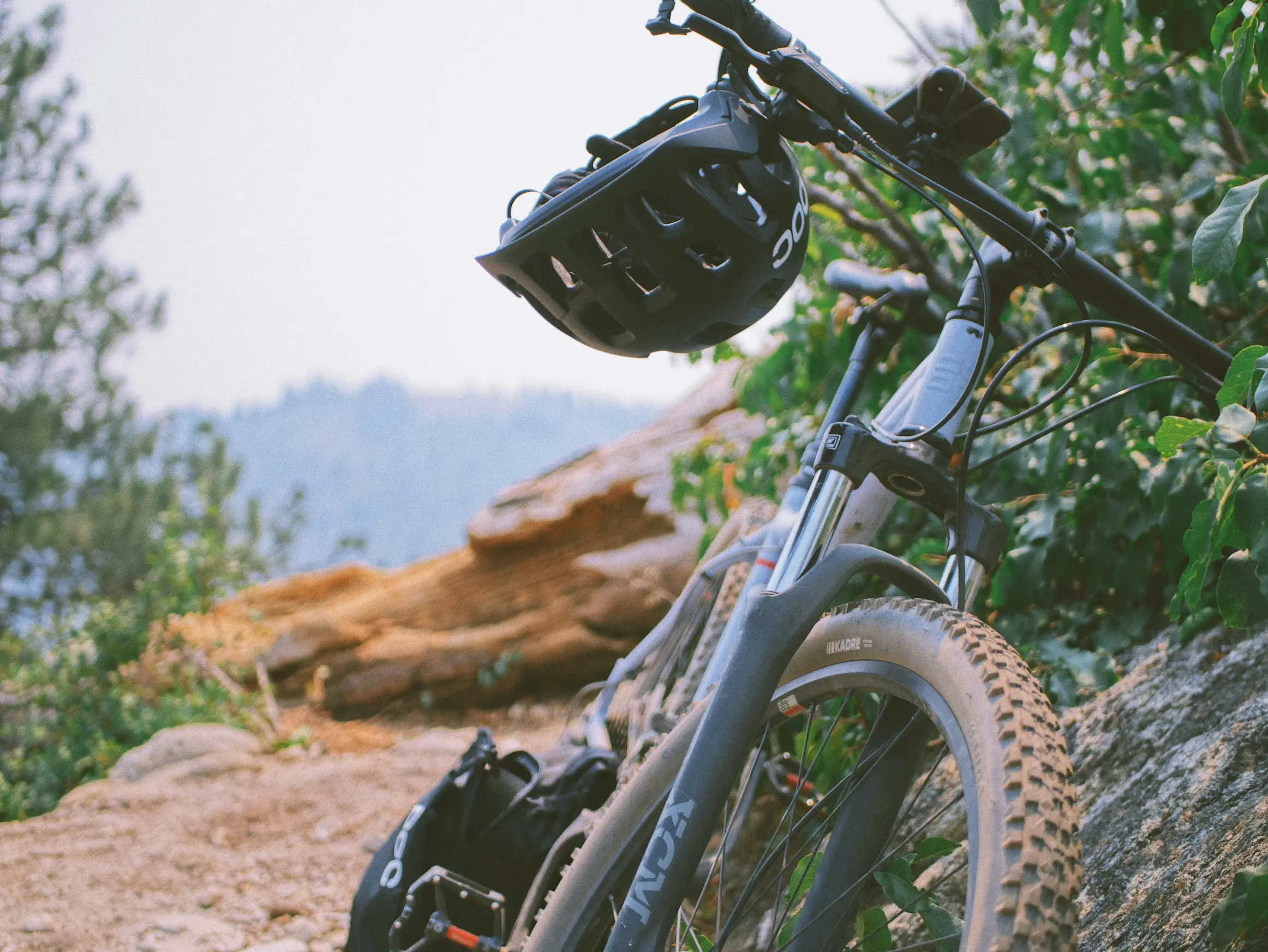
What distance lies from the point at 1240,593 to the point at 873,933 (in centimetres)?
74

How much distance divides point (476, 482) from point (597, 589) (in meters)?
64.6

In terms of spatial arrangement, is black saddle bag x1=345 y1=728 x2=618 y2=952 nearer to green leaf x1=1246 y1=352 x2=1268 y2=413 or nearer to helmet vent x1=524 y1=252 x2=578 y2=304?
helmet vent x1=524 y1=252 x2=578 y2=304

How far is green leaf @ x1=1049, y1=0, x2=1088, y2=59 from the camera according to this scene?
189 cm

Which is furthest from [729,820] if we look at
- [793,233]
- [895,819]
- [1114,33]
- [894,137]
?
[1114,33]

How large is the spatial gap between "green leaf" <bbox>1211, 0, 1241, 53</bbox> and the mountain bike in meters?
0.47

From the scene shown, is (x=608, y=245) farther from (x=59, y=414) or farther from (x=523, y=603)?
(x=59, y=414)

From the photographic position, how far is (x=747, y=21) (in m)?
1.22

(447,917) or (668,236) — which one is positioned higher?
(668,236)

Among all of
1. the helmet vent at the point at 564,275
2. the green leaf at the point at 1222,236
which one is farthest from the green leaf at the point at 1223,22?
the helmet vent at the point at 564,275

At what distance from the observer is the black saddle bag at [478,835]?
1.82 m

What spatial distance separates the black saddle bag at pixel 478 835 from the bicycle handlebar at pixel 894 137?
4.74 ft

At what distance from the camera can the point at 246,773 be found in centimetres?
422

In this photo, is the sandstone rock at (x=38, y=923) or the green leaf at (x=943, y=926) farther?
the sandstone rock at (x=38, y=923)

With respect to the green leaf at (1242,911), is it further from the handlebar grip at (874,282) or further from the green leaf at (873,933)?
the handlebar grip at (874,282)
